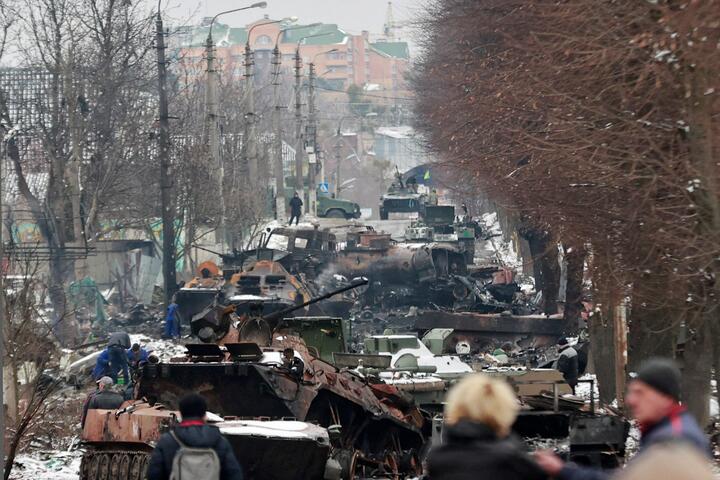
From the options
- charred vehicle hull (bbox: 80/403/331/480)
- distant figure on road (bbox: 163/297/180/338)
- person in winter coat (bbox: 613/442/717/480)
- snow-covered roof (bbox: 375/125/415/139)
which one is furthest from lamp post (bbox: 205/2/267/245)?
snow-covered roof (bbox: 375/125/415/139)

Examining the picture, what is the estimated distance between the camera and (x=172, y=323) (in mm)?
37375

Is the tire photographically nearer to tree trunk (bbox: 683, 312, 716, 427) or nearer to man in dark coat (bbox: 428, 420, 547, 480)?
tree trunk (bbox: 683, 312, 716, 427)

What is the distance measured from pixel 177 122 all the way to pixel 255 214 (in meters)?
5.70

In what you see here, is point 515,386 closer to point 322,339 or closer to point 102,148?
point 322,339

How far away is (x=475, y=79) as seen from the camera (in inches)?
1193

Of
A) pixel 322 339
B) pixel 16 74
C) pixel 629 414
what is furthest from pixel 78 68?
pixel 629 414

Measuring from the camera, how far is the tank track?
14.1 metres

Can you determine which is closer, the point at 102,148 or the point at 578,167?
the point at 578,167

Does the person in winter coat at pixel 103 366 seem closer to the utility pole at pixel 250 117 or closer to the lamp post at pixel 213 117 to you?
the lamp post at pixel 213 117

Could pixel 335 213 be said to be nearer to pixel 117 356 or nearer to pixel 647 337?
pixel 117 356

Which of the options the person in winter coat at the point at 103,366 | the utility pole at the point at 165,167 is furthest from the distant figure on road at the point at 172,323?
the person in winter coat at the point at 103,366

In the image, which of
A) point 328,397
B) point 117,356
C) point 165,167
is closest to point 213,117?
point 165,167

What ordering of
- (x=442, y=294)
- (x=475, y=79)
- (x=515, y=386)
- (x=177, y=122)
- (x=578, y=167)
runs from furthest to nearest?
(x=177, y=122) < (x=442, y=294) < (x=475, y=79) < (x=515, y=386) < (x=578, y=167)

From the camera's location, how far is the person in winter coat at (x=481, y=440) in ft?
20.0
